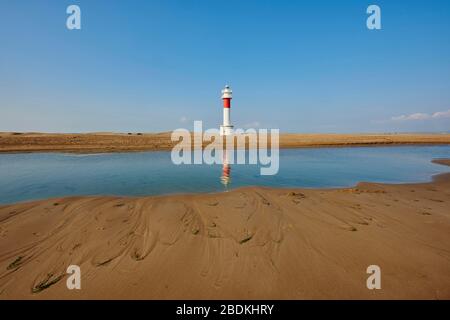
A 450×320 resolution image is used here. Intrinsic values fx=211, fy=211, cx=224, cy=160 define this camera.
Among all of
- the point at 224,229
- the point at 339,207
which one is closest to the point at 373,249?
the point at 339,207

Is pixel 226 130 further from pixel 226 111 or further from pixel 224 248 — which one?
pixel 224 248

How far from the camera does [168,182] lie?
1183 cm

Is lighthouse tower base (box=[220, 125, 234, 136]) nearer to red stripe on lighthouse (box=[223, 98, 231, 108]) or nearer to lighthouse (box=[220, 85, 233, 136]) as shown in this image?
lighthouse (box=[220, 85, 233, 136])

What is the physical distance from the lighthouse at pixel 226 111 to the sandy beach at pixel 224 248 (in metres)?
46.5

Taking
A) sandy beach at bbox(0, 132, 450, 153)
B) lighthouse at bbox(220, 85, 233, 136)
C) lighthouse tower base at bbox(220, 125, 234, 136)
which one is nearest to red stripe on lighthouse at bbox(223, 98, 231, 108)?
lighthouse at bbox(220, 85, 233, 136)

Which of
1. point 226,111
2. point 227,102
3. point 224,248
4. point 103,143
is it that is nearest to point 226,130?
point 226,111

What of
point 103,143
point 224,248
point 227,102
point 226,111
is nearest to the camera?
point 224,248

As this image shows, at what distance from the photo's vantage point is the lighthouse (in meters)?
52.8

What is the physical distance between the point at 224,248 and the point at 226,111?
1989 inches

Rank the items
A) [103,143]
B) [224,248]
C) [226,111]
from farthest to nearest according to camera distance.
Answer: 1. [226,111]
2. [103,143]
3. [224,248]

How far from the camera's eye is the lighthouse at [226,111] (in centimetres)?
5275

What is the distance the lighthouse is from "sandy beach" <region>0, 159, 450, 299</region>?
4648 cm

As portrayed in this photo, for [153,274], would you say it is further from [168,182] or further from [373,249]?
[168,182]

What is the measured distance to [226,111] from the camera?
53344mm
